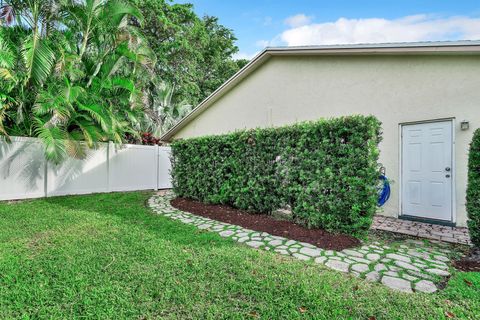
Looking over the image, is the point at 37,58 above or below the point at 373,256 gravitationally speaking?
above

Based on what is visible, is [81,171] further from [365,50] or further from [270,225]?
[365,50]

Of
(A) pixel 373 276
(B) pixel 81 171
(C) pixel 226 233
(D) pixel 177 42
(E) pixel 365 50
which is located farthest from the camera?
(D) pixel 177 42

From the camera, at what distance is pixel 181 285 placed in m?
2.70

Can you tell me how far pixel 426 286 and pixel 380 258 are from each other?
0.76 m

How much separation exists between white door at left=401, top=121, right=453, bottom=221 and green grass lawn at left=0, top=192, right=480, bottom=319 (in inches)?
114

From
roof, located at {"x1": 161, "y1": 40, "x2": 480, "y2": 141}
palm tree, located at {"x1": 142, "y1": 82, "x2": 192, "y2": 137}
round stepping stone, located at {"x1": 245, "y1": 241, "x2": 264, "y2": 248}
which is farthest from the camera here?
palm tree, located at {"x1": 142, "y1": 82, "x2": 192, "y2": 137}

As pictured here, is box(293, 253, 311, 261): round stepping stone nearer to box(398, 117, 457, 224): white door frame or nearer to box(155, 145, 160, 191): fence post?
box(398, 117, 457, 224): white door frame

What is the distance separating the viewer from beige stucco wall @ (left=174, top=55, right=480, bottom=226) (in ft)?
16.9

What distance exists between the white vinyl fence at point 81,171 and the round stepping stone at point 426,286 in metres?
9.27

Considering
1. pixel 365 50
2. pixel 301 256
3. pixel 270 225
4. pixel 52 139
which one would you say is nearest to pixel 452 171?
pixel 365 50

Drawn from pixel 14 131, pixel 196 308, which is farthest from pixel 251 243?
pixel 14 131

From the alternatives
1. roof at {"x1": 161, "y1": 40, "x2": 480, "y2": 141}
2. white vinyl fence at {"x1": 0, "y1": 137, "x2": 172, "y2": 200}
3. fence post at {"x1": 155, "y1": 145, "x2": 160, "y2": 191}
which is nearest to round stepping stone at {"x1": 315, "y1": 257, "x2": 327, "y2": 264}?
roof at {"x1": 161, "y1": 40, "x2": 480, "y2": 141}

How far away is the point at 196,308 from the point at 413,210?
5.75 metres

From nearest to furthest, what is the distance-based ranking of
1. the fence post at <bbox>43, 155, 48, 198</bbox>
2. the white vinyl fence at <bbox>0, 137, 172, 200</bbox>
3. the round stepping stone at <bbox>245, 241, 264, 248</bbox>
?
the round stepping stone at <bbox>245, 241, 264, 248</bbox>
the white vinyl fence at <bbox>0, 137, 172, 200</bbox>
the fence post at <bbox>43, 155, 48, 198</bbox>
